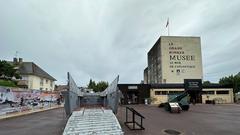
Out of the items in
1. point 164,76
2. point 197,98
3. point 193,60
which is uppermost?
point 193,60

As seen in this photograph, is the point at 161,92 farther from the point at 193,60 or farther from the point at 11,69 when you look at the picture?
the point at 11,69

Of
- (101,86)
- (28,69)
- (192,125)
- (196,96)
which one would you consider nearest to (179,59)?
(196,96)

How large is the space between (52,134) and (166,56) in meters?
58.9

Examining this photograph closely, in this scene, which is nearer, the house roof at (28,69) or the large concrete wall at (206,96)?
the house roof at (28,69)

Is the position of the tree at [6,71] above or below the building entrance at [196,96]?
above

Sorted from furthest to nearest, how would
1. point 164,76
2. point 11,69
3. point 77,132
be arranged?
point 164,76
point 11,69
point 77,132

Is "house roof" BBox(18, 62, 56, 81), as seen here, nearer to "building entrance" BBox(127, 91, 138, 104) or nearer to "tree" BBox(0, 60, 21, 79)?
"tree" BBox(0, 60, 21, 79)

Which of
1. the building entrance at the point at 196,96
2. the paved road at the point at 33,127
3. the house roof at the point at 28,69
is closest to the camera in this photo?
the paved road at the point at 33,127

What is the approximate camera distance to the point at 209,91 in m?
47.6

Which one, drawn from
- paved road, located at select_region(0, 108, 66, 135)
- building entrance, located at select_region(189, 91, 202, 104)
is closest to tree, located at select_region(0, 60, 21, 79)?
paved road, located at select_region(0, 108, 66, 135)

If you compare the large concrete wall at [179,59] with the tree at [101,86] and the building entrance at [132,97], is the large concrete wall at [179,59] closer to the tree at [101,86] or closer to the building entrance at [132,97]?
the building entrance at [132,97]

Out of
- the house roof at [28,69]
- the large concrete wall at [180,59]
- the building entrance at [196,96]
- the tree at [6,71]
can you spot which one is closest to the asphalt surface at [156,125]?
the tree at [6,71]

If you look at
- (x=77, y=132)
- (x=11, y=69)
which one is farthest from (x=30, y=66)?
(x=77, y=132)

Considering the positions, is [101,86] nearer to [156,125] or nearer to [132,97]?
[132,97]
